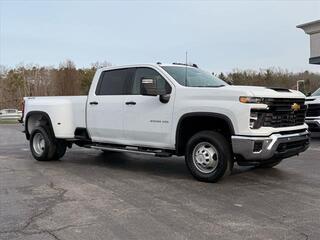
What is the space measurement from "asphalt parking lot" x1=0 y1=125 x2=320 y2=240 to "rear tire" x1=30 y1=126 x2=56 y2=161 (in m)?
0.65

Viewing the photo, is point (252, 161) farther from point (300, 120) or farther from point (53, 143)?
point (53, 143)

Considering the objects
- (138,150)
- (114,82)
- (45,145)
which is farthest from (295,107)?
(45,145)

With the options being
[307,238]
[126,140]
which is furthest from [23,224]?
[126,140]

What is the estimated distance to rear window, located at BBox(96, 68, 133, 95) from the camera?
9.79 m

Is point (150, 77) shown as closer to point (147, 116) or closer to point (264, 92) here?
point (147, 116)

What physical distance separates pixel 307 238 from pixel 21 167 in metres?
7.00

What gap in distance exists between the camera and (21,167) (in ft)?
34.8

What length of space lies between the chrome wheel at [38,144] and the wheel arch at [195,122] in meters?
4.04

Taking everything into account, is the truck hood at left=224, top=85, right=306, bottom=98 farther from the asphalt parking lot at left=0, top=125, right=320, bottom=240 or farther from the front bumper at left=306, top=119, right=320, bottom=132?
the front bumper at left=306, top=119, right=320, bottom=132

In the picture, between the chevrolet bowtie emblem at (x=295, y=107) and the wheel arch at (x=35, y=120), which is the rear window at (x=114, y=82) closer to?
the wheel arch at (x=35, y=120)

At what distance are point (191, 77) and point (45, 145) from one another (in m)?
3.99

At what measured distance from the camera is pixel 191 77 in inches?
363

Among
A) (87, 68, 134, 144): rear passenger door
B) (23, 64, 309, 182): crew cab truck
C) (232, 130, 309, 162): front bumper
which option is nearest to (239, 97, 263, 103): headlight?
(23, 64, 309, 182): crew cab truck

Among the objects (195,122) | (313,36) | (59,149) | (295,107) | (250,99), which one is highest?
(313,36)
